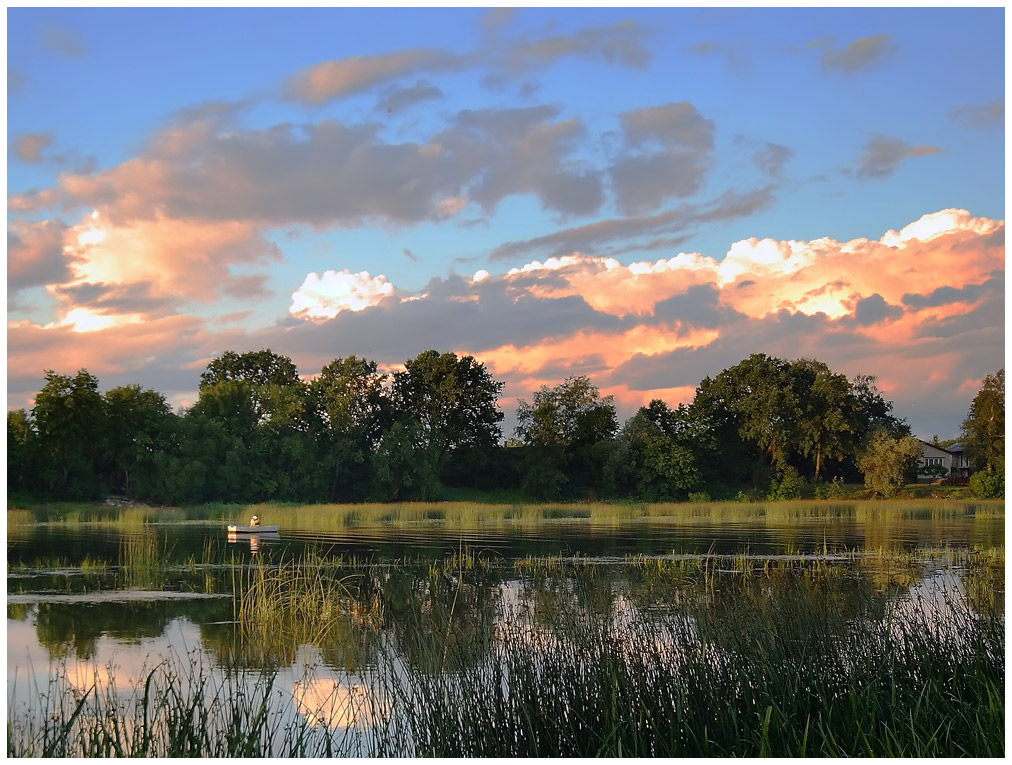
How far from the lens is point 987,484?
47.2 metres

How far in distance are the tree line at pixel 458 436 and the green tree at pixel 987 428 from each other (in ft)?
0.66

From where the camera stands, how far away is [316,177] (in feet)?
87.5

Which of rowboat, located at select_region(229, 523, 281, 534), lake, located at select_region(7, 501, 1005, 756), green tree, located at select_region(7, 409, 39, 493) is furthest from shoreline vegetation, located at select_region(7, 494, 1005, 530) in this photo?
lake, located at select_region(7, 501, 1005, 756)

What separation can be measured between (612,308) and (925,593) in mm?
29993

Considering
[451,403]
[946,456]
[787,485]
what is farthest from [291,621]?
[946,456]

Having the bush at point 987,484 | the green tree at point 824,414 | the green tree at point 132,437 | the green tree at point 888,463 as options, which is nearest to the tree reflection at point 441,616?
the green tree at point 132,437

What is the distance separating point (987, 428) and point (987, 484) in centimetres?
387

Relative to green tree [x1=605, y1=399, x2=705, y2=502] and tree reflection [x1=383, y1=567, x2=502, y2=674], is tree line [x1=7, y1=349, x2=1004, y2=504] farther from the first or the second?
tree reflection [x1=383, y1=567, x2=502, y2=674]

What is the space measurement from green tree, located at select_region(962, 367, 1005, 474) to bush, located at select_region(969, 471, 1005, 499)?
1.30 feet

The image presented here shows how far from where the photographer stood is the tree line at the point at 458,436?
48.8 metres

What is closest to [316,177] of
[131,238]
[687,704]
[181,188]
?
[181,188]

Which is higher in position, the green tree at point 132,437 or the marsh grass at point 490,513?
the green tree at point 132,437

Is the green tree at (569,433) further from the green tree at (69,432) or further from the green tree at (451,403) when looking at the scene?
the green tree at (69,432)

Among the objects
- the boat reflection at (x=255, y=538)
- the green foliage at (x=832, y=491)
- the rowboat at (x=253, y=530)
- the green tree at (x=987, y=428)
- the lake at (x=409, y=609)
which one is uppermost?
the green tree at (x=987, y=428)
